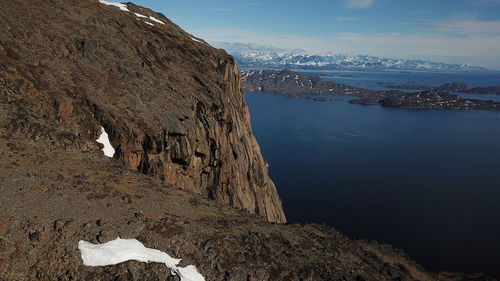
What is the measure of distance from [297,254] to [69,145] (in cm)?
1435

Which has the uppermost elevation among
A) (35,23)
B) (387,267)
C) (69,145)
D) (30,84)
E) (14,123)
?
(35,23)

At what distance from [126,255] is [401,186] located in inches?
3516

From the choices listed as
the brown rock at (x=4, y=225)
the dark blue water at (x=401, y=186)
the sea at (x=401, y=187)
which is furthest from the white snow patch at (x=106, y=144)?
the sea at (x=401, y=187)

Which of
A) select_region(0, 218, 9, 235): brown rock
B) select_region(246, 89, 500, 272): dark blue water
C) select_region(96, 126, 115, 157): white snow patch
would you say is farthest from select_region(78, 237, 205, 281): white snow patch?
select_region(246, 89, 500, 272): dark blue water

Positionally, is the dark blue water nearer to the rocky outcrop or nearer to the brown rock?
the rocky outcrop

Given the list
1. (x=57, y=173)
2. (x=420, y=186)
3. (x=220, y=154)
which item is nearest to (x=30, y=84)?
(x=57, y=173)

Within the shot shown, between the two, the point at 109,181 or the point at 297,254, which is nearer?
the point at 297,254

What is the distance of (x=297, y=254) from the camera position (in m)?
18.0

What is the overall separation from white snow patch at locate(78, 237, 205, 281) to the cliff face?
8.72 meters

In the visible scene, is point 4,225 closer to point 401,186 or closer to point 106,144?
point 106,144

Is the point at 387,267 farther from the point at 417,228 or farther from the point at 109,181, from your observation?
the point at 417,228

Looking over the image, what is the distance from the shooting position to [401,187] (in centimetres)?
9169

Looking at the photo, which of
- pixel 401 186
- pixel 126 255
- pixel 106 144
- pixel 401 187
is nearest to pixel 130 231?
pixel 126 255

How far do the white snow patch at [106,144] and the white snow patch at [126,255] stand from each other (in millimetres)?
9598
